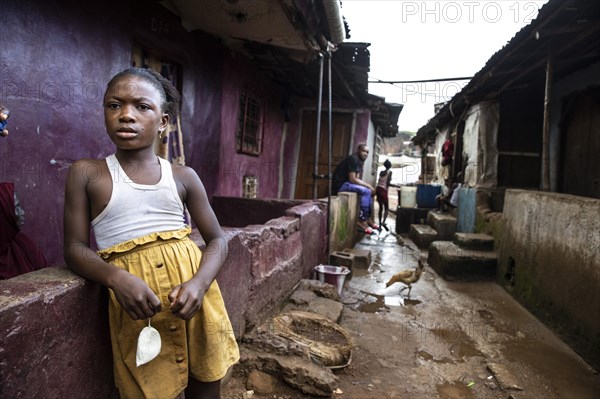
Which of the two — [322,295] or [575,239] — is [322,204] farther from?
[575,239]

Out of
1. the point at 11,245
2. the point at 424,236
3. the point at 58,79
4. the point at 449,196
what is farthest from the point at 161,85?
the point at 449,196

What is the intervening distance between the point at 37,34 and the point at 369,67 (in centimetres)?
545

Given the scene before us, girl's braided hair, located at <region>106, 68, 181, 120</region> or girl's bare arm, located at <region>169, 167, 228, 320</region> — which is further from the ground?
girl's braided hair, located at <region>106, 68, 181, 120</region>

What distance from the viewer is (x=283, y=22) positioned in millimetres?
4547

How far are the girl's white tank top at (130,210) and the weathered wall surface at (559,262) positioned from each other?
3.89m

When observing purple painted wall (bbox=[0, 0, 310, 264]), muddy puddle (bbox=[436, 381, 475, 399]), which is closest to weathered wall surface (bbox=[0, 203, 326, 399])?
purple painted wall (bbox=[0, 0, 310, 264])

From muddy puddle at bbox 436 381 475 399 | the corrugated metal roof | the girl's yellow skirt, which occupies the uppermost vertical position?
the corrugated metal roof

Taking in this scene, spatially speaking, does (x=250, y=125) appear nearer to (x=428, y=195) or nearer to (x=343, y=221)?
(x=343, y=221)

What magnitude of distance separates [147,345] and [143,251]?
30cm

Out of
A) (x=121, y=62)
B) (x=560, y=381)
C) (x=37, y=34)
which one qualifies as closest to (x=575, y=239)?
(x=560, y=381)

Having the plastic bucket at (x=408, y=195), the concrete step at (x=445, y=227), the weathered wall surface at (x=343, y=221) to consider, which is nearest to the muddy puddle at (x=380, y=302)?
the weathered wall surface at (x=343, y=221)

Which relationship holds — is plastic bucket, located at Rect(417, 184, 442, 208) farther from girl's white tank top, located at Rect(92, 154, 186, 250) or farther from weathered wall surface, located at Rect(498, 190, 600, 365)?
girl's white tank top, located at Rect(92, 154, 186, 250)

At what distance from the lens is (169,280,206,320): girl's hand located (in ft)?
3.85

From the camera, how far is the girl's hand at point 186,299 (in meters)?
1.17
